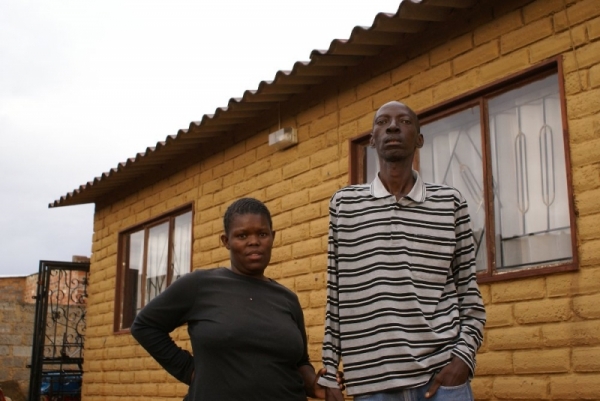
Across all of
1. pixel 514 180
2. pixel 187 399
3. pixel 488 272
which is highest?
pixel 514 180

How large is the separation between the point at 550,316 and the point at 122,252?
6.84m

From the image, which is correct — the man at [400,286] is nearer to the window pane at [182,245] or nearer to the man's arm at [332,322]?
the man's arm at [332,322]

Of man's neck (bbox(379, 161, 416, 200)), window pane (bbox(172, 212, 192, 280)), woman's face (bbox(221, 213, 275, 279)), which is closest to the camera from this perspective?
man's neck (bbox(379, 161, 416, 200))

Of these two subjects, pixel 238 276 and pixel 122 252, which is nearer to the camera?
pixel 238 276

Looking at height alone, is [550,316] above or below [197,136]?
below

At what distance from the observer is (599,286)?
14.2ft

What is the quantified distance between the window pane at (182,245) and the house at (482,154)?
0.27 m

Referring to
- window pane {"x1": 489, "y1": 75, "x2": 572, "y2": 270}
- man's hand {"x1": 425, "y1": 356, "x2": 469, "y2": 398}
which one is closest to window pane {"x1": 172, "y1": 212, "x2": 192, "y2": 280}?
window pane {"x1": 489, "y1": 75, "x2": 572, "y2": 270}

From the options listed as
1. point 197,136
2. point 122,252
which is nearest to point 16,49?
point 122,252

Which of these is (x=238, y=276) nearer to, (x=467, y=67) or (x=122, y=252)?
(x=467, y=67)

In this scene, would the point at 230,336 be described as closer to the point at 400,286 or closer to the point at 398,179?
the point at 400,286

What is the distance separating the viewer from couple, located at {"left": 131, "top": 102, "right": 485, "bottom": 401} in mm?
2932

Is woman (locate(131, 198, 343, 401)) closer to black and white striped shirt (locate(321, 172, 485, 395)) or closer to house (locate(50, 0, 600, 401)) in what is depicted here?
black and white striped shirt (locate(321, 172, 485, 395))

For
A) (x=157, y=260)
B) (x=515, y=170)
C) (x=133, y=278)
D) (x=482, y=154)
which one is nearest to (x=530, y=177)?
(x=515, y=170)
